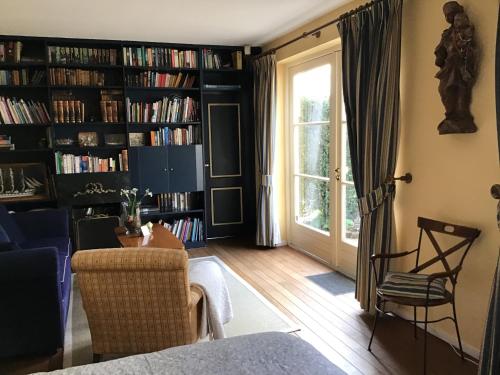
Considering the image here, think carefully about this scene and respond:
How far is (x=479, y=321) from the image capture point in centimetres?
255

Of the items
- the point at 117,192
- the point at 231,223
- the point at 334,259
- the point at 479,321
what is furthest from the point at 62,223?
the point at 479,321

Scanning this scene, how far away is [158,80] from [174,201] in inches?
58.8

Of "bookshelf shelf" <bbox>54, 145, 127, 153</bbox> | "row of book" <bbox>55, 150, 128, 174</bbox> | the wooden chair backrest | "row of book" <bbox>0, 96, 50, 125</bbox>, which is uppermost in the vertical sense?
"row of book" <bbox>0, 96, 50, 125</bbox>

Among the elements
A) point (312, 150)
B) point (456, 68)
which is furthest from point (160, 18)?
point (456, 68)

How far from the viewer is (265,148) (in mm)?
5117

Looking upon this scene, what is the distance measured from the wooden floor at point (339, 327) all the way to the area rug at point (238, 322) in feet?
0.34

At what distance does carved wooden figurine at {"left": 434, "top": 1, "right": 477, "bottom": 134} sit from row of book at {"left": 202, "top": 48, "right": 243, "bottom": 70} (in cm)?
319

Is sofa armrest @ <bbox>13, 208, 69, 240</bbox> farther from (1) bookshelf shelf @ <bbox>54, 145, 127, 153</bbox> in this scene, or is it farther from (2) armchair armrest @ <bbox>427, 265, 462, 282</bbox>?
(2) armchair armrest @ <bbox>427, 265, 462, 282</bbox>

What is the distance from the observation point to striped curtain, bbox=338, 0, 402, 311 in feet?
9.78

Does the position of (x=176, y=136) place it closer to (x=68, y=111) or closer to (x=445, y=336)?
(x=68, y=111)

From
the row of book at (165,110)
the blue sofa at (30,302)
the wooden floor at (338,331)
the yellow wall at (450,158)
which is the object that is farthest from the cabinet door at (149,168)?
the yellow wall at (450,158)

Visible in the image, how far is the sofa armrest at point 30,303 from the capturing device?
8.18ft

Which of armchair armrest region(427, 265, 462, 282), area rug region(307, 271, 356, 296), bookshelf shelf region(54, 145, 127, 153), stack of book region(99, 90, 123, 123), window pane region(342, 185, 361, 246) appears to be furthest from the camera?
stack of book region(99, 90, 123, 123)

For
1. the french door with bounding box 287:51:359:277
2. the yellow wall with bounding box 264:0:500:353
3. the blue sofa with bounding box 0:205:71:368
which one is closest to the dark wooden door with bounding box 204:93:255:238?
the french door with bounding box 287:51:359:277
